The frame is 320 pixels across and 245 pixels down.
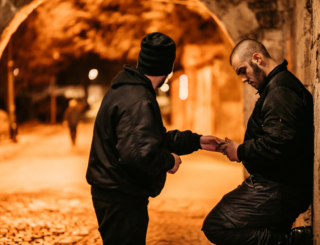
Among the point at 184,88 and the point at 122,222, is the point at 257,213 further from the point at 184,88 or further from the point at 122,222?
the point at 184,88

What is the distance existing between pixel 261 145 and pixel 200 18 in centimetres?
1166

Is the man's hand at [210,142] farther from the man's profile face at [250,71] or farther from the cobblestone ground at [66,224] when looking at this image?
the cobblestone ground at [66,224]

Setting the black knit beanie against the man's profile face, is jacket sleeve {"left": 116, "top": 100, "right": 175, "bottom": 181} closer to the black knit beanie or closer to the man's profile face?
the black knit beanie

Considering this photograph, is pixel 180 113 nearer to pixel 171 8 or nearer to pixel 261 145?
pixel 171 8

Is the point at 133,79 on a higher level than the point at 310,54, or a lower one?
lower

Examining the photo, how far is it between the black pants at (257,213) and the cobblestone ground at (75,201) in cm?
152

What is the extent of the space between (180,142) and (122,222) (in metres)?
0.96

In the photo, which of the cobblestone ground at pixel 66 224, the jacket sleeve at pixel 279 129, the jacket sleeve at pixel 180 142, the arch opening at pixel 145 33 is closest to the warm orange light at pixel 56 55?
the arch opening at pixel 145 33

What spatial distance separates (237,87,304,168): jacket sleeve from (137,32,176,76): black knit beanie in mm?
818

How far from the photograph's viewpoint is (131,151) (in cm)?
240

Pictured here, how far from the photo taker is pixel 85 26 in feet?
48.5

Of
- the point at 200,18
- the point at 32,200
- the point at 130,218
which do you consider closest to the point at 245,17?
the point at 130,218

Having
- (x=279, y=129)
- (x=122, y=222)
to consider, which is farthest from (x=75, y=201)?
(x=279, y=129)

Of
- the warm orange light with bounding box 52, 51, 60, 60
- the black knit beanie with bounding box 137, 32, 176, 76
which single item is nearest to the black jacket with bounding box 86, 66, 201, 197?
the black knit beanie with bounding box 137, 32, 176, 76
